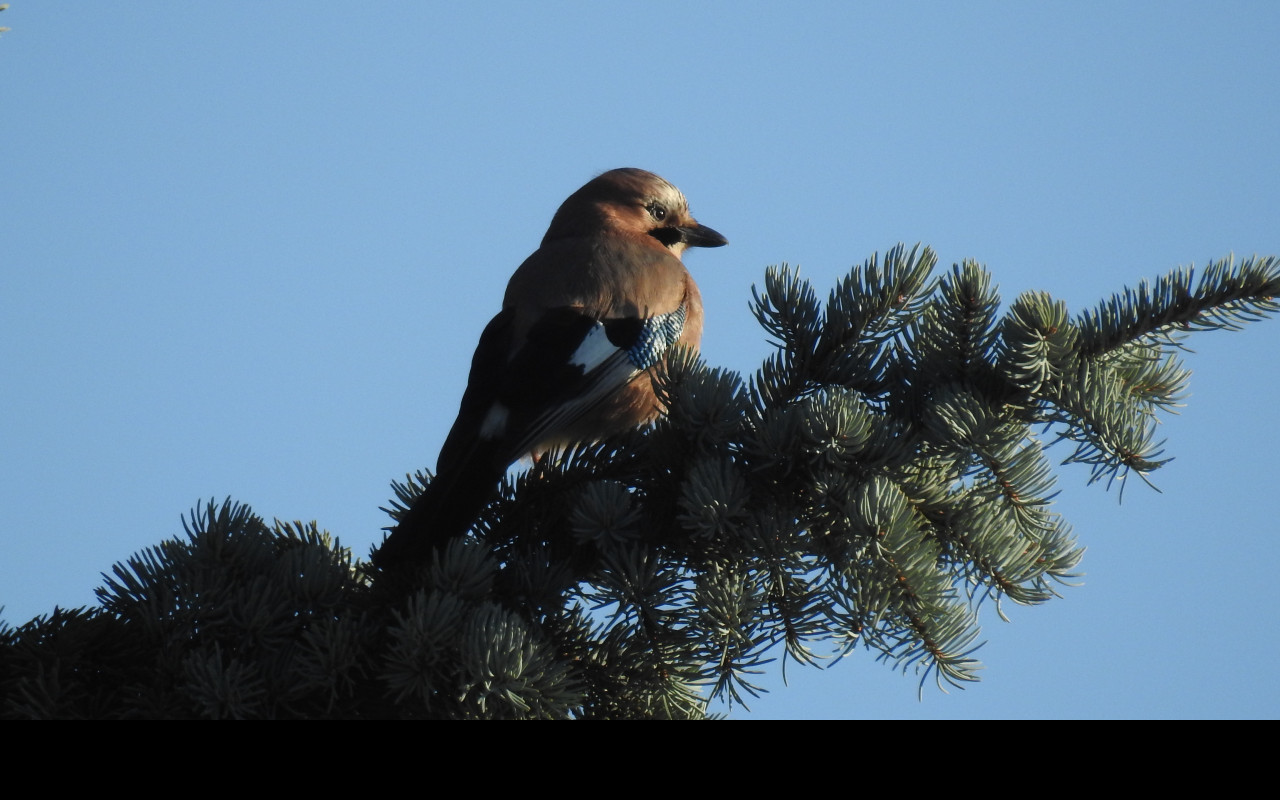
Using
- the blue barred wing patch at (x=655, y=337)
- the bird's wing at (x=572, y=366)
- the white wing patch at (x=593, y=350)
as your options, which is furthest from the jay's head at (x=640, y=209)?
the white wing patch at (x=593, y=350)

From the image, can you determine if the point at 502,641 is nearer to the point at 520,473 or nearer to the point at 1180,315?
the point at 520,473

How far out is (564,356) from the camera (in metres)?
3.79

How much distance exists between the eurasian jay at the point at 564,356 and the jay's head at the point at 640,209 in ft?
0.16

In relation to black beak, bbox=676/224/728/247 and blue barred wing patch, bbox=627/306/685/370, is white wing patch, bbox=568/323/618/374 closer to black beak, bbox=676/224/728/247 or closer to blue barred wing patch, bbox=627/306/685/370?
blue barred wing patch, bbox=627/306/685/370

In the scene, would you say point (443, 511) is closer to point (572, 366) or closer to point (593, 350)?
point (572, 366)

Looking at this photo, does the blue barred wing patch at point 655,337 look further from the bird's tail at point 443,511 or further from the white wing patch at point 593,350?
the bird's tail at point 443,511

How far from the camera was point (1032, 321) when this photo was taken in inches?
91.7

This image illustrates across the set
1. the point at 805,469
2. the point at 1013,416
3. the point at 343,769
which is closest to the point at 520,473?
the point at 805,469

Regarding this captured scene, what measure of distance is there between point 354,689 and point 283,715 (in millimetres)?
131

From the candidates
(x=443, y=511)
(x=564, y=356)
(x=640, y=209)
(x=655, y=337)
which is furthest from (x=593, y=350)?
(x=640, y=209)

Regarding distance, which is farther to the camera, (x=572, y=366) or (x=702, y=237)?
(x=702, y=237)

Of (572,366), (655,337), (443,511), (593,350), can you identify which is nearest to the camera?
(443,511)

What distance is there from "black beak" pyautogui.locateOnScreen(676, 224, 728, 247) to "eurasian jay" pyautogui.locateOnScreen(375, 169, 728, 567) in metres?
0.25

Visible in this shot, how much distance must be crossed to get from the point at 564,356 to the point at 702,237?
1701 millimetres
